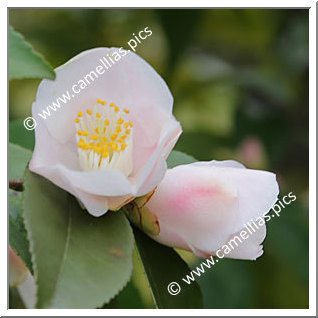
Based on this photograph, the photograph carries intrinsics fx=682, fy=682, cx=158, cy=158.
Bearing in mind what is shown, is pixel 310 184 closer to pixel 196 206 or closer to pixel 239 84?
pixel 196 206

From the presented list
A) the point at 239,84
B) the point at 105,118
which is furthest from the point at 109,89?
the point at 239,84

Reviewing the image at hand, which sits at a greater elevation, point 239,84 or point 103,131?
point 103,131

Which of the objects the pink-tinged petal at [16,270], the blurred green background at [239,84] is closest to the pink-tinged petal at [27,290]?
the pink-tinged petal at [16,270]

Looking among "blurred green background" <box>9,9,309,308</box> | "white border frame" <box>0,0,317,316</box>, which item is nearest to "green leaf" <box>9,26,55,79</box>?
"white border frame" <box>0,0,317,316</box>

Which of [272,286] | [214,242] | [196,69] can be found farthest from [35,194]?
[196,69]

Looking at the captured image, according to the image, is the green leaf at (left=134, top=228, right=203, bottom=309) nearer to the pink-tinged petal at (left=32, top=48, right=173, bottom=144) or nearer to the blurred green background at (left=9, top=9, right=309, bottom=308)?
the pink-tinged petal at (left=32, top=48, right=173, bottom=144)

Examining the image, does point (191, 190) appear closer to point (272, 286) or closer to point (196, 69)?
point (272, 286)

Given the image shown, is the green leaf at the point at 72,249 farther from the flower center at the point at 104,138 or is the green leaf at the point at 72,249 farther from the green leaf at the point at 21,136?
the green leaf at the point at 21,136
